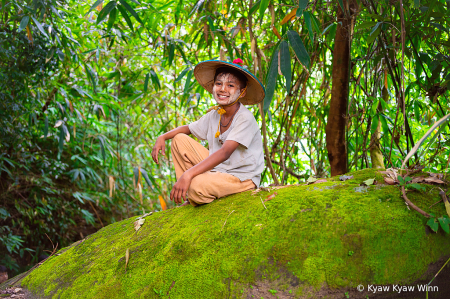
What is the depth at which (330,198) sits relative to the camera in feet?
4.99

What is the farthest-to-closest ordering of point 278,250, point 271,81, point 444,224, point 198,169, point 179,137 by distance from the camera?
point 179,137, point 198,169, point 271,81, point 278,250, point 444,224

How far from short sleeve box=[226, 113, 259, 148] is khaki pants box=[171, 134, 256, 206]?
0.74 ft

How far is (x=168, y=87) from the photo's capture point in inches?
158

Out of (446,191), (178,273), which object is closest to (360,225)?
(446,191)

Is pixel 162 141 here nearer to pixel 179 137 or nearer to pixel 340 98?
pixel 179 137

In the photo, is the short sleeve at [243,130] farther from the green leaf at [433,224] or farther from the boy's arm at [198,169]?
the green leaf at [433,224]

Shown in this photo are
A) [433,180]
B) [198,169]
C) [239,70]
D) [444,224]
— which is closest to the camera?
[444,224]

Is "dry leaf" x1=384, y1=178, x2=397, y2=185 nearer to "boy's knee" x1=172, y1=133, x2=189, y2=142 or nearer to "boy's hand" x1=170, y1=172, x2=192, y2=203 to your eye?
"boy's hand" x1=170, y1=172, x2=192, y2=203

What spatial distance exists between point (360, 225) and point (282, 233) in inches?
12.3

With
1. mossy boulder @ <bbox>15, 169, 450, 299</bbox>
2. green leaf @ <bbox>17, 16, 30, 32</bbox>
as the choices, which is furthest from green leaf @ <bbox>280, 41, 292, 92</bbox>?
green leaf @ <bbox>17, 16, 30, 32</bbox>

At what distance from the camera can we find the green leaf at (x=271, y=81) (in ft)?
5.59

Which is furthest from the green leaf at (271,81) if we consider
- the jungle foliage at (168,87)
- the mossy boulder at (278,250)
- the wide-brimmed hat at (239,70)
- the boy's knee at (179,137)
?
the boy's knee at (179,137)

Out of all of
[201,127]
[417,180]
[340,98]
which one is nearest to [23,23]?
[201,127]

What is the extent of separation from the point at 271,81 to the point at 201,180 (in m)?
0.64
